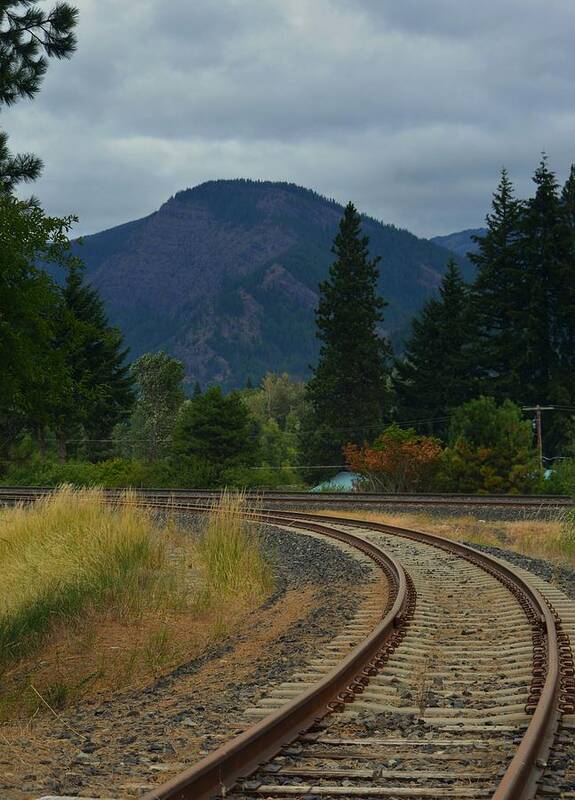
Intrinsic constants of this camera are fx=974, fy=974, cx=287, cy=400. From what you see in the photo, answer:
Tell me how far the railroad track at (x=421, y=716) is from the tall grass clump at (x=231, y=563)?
2.37 metres

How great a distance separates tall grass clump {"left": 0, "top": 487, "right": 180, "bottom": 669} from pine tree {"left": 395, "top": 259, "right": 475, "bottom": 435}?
163 feet

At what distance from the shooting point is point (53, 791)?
482 centimetres

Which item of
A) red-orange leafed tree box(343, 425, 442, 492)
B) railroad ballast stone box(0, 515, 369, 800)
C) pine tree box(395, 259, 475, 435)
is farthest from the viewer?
pine tree box(395, 259, 475, 435)

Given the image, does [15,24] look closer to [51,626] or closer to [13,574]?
[13,574]

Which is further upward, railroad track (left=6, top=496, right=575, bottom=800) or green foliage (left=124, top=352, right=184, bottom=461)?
green foliage (left=124, top=352, right=184, bottom=461)

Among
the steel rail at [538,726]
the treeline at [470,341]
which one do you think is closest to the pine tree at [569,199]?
the treeline at [470,341]

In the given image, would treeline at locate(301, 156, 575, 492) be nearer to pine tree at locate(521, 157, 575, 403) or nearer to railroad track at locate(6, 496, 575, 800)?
pine tree at locate(521, 157, 575, 403)

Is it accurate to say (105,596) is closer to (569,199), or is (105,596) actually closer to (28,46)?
(28,46)

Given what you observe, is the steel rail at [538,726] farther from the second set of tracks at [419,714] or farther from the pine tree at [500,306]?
the pine tree at [500,306]

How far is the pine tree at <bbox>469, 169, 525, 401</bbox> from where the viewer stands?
60.0 metres

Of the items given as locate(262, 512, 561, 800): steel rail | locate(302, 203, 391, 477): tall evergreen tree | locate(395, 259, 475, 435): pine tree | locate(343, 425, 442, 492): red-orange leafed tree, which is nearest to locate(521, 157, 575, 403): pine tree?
locate(395, 259, 475, 435): pine tree

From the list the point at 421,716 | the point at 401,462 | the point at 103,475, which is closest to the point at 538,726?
the point at 421,716

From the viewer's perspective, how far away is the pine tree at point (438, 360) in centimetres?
6431

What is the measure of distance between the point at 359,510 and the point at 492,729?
74.2ft
